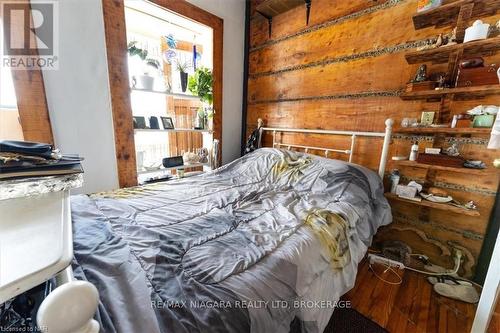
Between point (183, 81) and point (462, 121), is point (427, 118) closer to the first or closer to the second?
point (462, 121)

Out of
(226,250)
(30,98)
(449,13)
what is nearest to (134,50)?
(30,98)

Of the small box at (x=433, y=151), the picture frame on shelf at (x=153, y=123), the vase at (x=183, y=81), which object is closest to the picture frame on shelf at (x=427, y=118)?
the small box at (x=433, y=151)

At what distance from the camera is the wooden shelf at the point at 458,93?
1.31 m

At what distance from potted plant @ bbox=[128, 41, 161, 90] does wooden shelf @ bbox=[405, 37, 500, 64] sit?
223cm

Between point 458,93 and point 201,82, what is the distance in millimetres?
2310

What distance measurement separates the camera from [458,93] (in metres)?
1.48

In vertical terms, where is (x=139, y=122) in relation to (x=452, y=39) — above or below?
below

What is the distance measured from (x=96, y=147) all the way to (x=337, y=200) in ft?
6.77

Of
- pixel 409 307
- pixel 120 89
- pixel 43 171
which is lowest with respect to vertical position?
pixel 409 307

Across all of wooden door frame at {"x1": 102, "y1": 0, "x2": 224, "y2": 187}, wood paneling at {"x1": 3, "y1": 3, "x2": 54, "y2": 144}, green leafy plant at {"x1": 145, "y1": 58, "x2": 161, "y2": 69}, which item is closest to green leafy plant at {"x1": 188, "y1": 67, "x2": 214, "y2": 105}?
green leafy plant at {"x1": 145, "y1": 58, "x2": 161, "y2": 69}

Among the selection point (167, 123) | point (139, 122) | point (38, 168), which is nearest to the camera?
point (38, 168)

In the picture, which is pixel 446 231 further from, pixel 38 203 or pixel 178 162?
pixel 178 162

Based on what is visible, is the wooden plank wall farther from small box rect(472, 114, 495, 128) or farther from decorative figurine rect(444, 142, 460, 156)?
small box rect(472, 114, 495, 128)

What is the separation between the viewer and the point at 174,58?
2.45 m
